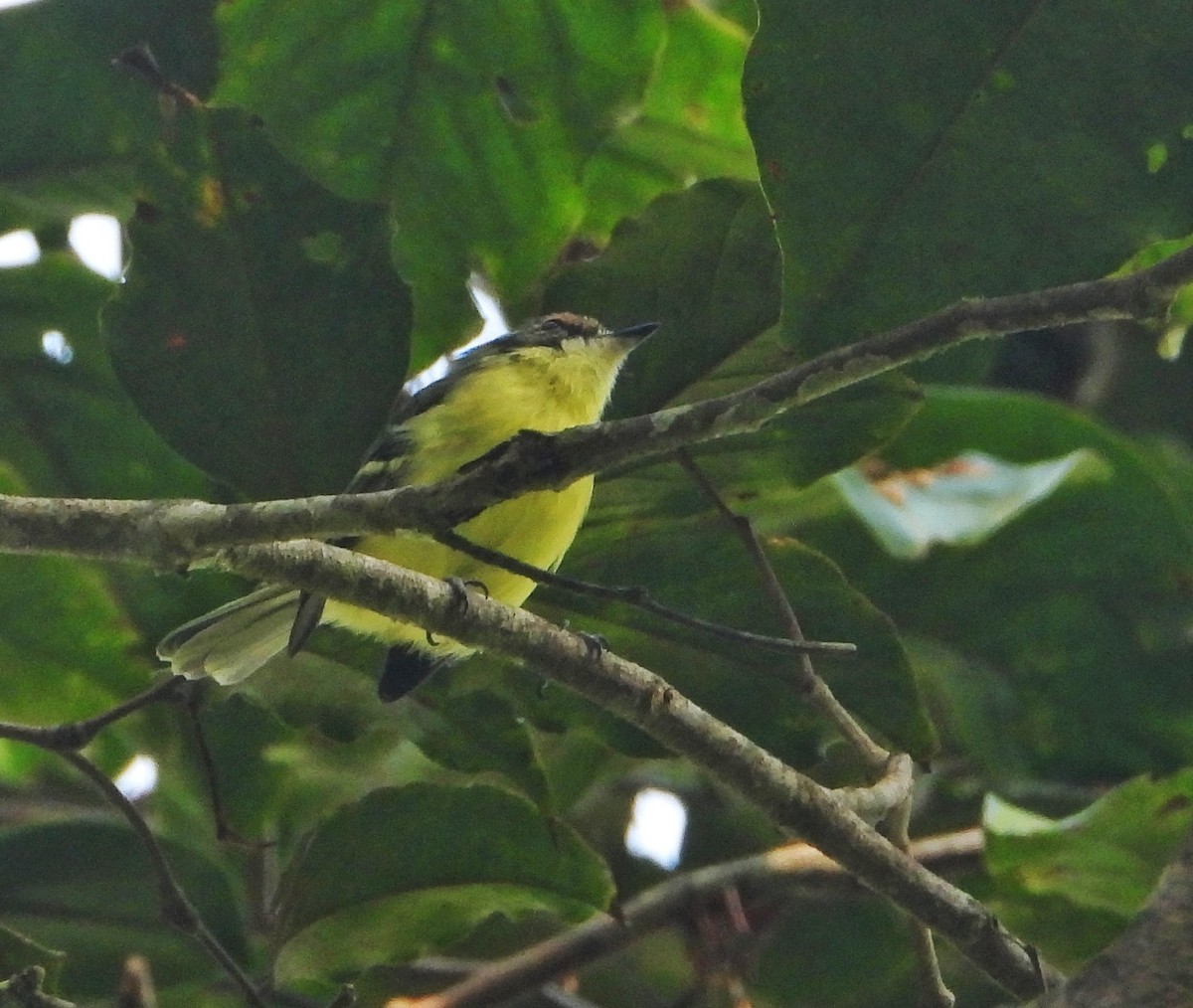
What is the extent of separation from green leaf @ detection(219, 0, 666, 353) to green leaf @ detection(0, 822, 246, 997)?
3.20 feet

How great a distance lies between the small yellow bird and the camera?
264 centimetres

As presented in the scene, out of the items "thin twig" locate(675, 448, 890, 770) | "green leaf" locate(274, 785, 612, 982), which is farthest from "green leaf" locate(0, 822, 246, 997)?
"thin twig" locate(675, 448, 890, 770)

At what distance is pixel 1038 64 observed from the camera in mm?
2133

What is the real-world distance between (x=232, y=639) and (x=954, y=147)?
1337mm

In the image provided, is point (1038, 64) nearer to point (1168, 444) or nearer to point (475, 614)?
point (475, 614)

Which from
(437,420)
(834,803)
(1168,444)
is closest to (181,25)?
(437,420)

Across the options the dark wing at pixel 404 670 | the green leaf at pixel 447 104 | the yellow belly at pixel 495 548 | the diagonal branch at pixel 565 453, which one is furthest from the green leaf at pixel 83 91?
the diagonal branch at pixel 565 453

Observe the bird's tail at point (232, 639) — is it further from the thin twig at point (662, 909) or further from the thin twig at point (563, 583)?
the thin twig at point (563, 583)

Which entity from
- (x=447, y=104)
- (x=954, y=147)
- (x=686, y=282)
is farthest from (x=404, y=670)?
(x=954, y=147)

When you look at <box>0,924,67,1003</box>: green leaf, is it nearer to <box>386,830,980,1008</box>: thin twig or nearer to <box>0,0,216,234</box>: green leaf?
<box>386,830,980,1008</box>: thin twig

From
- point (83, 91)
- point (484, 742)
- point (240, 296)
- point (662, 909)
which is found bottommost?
point (662, 909)

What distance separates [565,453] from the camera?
5.25ft

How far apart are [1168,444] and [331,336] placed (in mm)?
2428

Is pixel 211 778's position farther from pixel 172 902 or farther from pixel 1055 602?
pixel 1055 602
